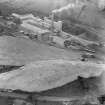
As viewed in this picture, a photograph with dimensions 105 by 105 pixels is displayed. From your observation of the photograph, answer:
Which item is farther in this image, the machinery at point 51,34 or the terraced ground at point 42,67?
the machinery at point 51,34

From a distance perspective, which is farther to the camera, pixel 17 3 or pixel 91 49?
pixel 17 3

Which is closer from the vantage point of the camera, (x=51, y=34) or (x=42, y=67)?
(x=42, y=67)

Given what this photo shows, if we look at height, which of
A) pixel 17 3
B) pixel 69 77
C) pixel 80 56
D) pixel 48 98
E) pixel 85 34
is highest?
pixel 17 3

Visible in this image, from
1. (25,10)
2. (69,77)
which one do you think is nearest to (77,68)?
(69,77)

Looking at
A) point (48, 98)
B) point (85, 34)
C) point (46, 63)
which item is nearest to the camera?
point (48, 98)

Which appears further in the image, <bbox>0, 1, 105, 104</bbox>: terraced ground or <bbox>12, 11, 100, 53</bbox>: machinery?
<bbox>12, 11, 100, 53</bbox>: machinery

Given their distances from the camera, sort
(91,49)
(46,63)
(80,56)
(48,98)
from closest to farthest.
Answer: (48,98) < (46,63) < (80,56) < (91,49)

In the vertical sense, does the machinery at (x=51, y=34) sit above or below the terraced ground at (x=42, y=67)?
above

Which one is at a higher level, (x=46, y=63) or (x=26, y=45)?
(x=26, y=45)

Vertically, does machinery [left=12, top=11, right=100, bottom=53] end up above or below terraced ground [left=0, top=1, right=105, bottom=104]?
above

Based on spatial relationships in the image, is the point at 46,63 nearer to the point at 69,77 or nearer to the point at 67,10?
the point at 69,77

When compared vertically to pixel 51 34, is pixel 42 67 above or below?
below
